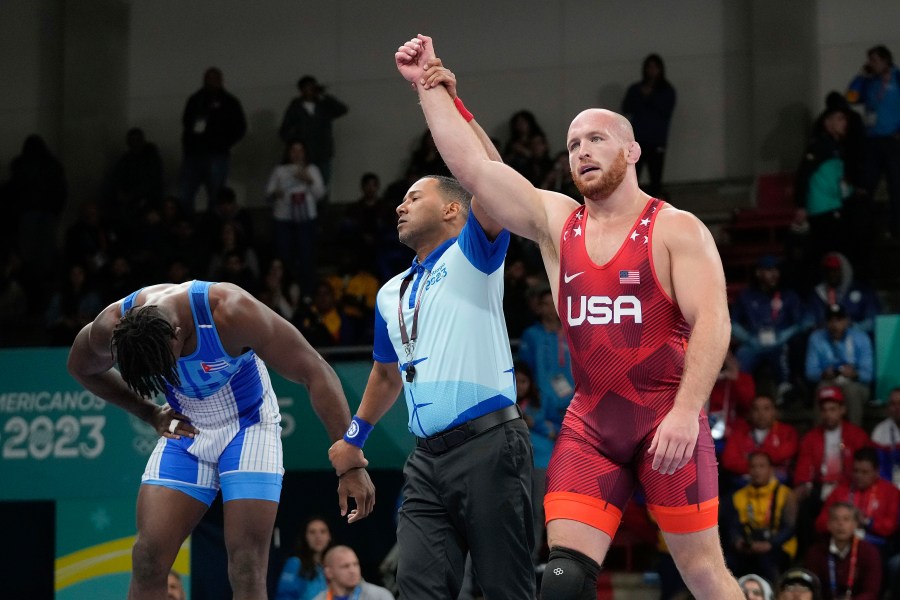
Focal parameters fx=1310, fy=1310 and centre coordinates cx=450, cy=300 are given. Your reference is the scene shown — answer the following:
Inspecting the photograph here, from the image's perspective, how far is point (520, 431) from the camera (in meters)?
4.91

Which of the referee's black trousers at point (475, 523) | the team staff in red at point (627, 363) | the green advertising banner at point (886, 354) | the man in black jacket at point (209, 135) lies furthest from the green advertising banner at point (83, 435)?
the man in black jacket at point (209, 135)

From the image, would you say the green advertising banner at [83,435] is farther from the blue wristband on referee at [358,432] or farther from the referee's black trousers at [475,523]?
the referee's black trousers at [475,523]

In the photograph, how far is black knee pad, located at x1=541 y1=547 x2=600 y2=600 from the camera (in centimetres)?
436

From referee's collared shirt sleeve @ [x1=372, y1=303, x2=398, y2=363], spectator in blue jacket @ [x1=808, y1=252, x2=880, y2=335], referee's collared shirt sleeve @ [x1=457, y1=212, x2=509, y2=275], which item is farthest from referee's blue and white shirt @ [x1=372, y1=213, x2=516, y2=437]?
spectator in blue jacket @ [x1=808, y1=252, x2=880, y2=335]

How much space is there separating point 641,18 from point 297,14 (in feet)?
15.6

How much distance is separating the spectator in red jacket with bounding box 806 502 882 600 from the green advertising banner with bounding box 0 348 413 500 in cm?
314

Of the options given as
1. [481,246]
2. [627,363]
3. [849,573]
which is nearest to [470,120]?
[481,246]

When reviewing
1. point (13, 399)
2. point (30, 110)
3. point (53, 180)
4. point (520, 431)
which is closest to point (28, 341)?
point (53, 180)

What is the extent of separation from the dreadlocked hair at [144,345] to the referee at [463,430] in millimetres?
917

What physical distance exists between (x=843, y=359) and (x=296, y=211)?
657cm

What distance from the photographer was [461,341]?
4.92 m

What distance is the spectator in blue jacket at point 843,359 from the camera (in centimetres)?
1056

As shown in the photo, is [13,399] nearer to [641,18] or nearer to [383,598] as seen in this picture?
[383,598]

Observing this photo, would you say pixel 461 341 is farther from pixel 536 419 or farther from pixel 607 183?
pixel 536 419
